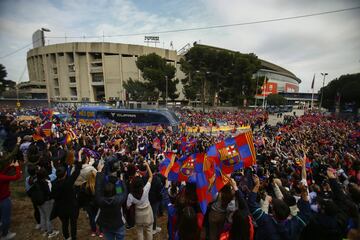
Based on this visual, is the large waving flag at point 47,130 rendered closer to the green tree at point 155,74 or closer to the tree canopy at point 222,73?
the tree canopy at point 222,73

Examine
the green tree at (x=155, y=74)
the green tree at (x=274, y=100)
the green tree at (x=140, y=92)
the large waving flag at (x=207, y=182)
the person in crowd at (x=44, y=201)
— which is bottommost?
the person in crowd at (x=44, y=201)

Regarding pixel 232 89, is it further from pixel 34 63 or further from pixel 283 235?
pixel 34 63

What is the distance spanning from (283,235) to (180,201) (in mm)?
1332

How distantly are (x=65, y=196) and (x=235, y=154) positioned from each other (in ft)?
11.1

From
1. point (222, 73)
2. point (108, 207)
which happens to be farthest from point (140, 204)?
point (222, 73)

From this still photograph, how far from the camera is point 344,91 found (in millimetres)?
34656

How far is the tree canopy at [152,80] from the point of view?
44562mm

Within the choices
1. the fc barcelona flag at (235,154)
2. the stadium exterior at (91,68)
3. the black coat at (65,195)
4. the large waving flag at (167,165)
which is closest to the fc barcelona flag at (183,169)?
the large waving flag at (167,165)

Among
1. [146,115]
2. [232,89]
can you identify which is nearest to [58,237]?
[146,115]

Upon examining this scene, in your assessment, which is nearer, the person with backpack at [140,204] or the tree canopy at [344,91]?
the person with backpack at [140,204]

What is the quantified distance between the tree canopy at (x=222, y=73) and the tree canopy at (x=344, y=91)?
1465 cm

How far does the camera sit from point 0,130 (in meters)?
7.91

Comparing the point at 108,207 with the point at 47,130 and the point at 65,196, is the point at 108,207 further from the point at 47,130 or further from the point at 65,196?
the point at 47,130

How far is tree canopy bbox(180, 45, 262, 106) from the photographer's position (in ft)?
135
